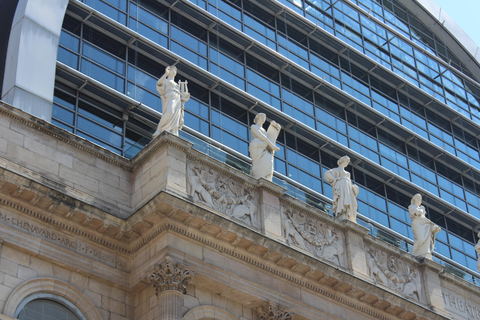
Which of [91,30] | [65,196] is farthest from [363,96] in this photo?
[65,196]

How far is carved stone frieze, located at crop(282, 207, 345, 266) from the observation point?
31.1m

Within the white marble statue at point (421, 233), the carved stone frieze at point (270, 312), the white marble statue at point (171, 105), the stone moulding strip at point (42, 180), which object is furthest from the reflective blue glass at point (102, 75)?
the carved stone frieze at point (270, 312)

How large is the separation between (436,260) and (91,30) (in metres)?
15.0

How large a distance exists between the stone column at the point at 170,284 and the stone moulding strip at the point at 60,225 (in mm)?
1603

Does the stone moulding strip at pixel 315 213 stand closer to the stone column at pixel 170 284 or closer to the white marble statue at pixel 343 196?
the white marble statue at pixel 343 196

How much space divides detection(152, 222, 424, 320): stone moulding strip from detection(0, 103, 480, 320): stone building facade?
0.10 ft

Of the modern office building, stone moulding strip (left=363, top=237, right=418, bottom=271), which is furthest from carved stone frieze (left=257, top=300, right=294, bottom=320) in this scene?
stone moulding strip (left=363, top=237, right=418, bottom=271)

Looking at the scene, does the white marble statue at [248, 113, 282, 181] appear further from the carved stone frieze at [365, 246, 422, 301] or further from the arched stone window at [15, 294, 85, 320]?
the arched stone window at [15, 294, 85, 320]

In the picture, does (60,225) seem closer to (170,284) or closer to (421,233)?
(170,284)

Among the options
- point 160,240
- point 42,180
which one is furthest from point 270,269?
point 42,180

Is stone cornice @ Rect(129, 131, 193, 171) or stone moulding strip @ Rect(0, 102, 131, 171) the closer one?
stone moulding strip @ Rect(0, 102, 131, 171)

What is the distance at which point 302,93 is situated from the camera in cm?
4534

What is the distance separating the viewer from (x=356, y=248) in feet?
107

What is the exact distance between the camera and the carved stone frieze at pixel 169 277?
2681 centimetres
